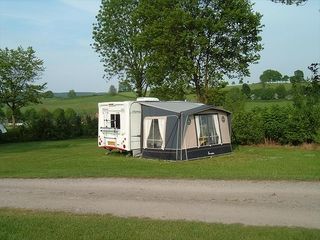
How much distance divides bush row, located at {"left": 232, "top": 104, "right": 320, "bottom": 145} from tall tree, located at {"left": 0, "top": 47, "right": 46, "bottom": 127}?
86.8 feet

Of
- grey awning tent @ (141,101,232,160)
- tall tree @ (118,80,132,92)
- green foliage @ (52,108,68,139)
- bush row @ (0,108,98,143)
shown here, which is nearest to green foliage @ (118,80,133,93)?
tall tree @ (118,80,132,92)

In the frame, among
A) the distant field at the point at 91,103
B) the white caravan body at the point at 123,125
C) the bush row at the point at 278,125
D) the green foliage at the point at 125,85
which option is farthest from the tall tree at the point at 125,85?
the white caravan body at the point at 123,125

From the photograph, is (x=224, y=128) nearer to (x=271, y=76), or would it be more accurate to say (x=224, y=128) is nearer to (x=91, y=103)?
(x=271, y=76)

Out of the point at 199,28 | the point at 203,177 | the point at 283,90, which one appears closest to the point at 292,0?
the point at 203,177

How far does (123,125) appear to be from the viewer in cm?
2031

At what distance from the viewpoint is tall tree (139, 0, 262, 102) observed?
27812 mm

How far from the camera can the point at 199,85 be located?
1196 inches

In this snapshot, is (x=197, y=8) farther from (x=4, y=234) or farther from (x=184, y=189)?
(x=4, y=234)

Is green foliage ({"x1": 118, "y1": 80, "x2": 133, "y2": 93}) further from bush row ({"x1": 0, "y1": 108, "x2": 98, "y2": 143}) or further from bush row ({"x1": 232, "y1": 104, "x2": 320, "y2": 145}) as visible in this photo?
bush row ({"x1": 232, "y1": 104, "x2": 320, "y2": 145})

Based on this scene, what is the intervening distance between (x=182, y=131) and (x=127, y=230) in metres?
11.7

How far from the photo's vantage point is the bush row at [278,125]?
74.5 feet

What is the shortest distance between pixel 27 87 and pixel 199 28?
2352 cm

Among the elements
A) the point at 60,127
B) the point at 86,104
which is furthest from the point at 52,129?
the point at 86,104

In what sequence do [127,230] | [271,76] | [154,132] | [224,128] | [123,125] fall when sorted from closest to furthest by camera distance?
[127,230], [154,132], [123,125], [224,128], [271,76]
